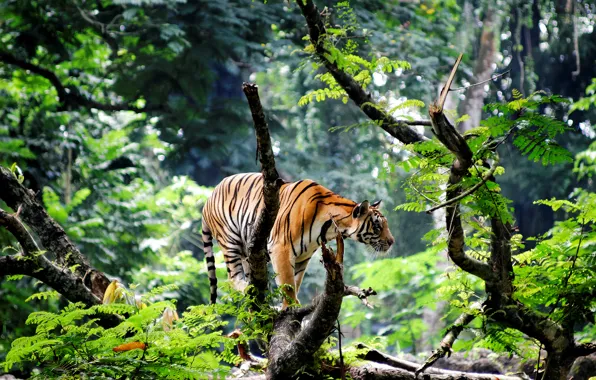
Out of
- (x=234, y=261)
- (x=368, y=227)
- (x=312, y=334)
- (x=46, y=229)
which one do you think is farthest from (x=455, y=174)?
(x=46, y=229)

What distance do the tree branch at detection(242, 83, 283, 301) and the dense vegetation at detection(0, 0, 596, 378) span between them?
20 centimetres

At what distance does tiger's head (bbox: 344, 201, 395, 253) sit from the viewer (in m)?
5.44

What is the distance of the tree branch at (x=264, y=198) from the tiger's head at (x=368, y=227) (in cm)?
107

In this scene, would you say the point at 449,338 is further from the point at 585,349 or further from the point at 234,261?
the point at 234,261

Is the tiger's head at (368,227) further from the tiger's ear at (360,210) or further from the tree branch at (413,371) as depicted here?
the tree branch at (413,371)

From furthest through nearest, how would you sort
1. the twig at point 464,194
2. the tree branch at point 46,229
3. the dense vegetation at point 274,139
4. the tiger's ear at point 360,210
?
the tree branch at point 46,229 → the tiger's ear at point 360,210 → the dense vegetation at point 274,139 → the twig at point 464,194

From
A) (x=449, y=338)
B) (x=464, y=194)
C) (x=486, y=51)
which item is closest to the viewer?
(x=464, y=194)

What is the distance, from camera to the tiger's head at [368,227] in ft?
17.8

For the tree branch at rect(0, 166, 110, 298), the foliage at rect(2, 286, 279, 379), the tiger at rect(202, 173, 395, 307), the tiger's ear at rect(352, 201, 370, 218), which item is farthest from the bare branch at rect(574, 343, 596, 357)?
the tree branch at rect(0, 166, 110, 298)

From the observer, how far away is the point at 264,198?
160 inches

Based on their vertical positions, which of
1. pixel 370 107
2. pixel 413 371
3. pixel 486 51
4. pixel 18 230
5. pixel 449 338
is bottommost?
pixel 413 371

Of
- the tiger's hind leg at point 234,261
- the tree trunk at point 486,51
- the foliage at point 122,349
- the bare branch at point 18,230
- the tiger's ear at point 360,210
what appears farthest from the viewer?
the tree trunk at point 486,51

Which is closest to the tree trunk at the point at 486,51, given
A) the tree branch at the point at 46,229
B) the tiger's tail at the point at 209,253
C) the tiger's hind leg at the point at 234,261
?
the tiger's tail at the point at 209,253

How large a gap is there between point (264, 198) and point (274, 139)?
13.1 meters
